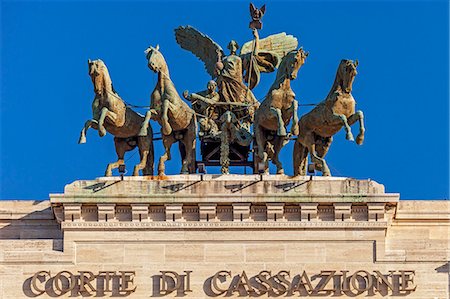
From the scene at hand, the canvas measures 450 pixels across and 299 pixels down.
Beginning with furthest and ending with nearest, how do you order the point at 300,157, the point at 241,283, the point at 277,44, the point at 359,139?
1. the point at 277,44
2. the point at 300,157
3. the point at 359,139
4. the point at 241,283

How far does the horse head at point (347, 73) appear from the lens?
209 feet

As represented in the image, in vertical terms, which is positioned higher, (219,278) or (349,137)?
(349,137)

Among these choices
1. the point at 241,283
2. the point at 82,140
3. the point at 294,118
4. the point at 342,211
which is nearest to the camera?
the point at 241,283

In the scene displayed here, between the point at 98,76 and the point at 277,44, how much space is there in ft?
29.4

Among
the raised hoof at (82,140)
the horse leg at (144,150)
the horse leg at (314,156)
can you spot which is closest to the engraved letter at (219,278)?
the horse leg at (314,156)

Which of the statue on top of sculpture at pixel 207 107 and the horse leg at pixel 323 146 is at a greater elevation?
the statue on top of sculpture at pixel 207 107

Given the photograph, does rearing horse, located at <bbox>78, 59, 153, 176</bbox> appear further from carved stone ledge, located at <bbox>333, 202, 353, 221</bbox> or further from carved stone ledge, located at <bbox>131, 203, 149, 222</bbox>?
carved stone ledge, located at <bbox>333, 202, 353, 221</bbox>

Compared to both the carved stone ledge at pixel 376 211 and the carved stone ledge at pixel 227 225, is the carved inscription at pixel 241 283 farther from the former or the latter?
the carved stone ledge at pixel 376 211

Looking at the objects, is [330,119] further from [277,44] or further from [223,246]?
[277,44]

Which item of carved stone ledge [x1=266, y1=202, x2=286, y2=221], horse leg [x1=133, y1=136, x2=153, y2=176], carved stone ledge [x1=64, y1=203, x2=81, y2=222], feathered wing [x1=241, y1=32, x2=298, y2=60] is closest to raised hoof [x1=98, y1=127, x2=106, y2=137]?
horse leg [x1=133, y1=136, x2=153, y2=176]

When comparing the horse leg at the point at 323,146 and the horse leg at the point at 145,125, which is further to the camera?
the horse leg at the point at 323,146

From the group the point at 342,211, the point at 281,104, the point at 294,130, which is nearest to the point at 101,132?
the point at 281,104

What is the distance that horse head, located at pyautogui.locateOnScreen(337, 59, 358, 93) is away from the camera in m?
63.8

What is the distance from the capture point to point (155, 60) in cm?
6544
